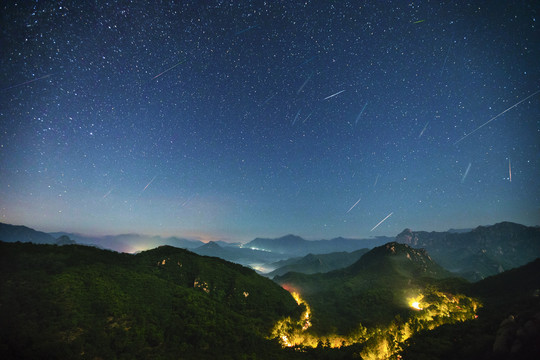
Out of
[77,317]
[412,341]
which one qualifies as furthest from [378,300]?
[77,317]

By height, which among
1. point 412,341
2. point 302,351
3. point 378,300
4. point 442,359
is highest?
point 442,359

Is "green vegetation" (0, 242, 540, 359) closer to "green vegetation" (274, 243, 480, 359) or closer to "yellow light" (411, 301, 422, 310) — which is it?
"green vegetation" (274, 243, 480, 359)

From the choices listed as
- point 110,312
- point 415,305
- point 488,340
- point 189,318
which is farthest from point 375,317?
point 110,312

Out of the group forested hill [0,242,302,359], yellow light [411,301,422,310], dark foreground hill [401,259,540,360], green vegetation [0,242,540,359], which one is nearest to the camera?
dark foreground hill [401,259,540,360]

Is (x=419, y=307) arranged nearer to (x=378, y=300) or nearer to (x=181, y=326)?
(x=378, y=300)

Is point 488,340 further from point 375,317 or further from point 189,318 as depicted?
point 375,317

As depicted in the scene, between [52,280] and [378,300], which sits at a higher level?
[52,280]

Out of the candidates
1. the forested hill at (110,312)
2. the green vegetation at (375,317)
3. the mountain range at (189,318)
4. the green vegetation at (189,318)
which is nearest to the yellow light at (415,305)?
the green vegetation at (375,317)

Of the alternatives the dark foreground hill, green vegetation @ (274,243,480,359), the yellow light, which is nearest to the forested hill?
green vegetation @ (274,243,480,359)
